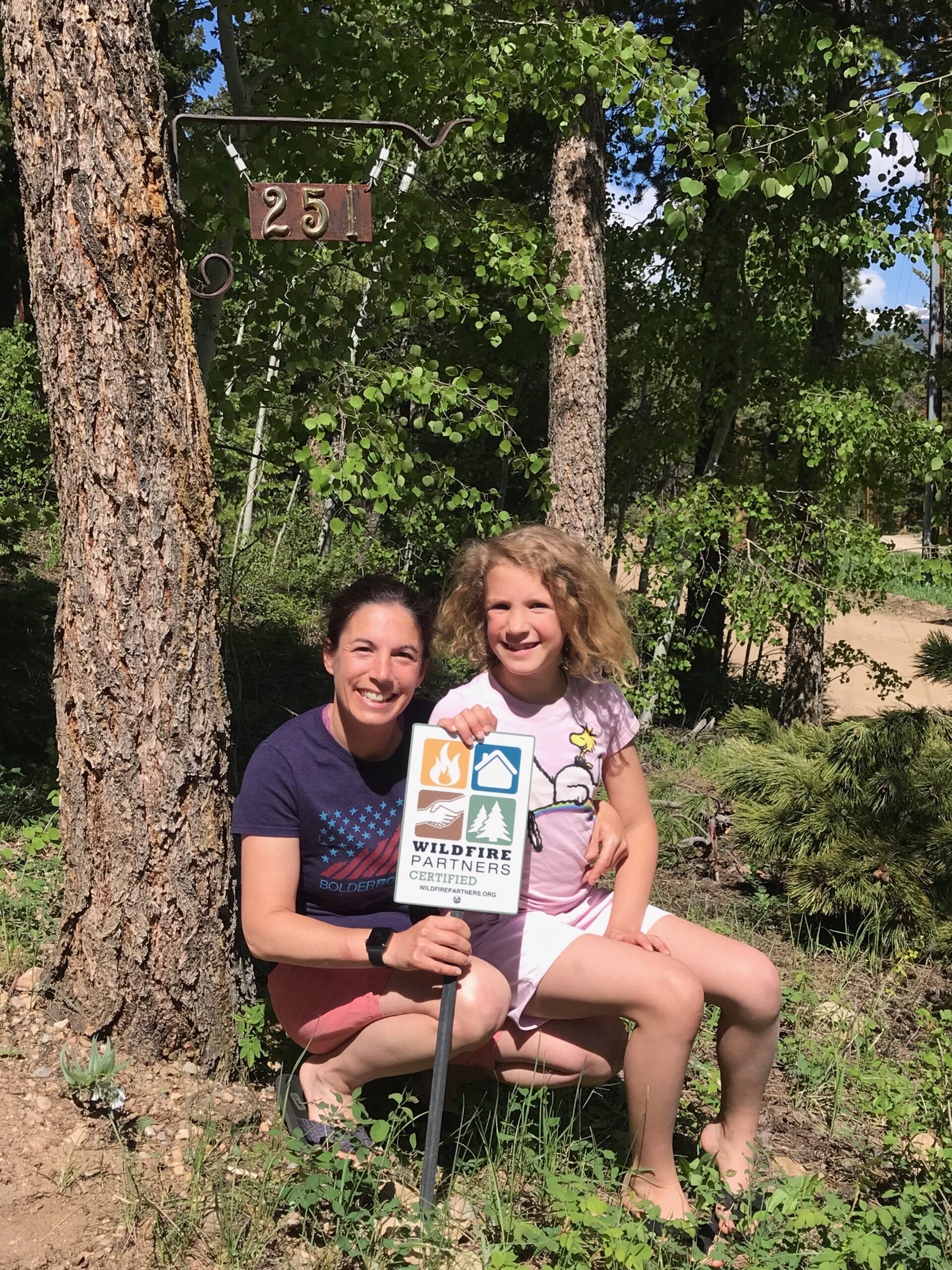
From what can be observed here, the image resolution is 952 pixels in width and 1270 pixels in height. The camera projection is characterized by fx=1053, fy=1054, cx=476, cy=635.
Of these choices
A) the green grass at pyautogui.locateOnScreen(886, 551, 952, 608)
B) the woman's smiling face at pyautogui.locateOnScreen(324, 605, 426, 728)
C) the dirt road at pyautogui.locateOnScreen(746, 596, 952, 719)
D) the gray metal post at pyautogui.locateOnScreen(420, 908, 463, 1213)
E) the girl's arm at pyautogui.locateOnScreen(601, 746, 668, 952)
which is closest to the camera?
the gray metal post at pyautogui.locateOnScreen(420, 908, 463, 1213)

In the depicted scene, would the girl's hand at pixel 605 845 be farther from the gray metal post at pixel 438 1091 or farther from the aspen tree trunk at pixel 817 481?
the aspen tree trunk at pixel 817 481

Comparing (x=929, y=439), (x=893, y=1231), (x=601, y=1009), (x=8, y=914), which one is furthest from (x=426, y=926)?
(x=929, y=439)

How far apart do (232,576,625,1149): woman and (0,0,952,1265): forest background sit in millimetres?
346

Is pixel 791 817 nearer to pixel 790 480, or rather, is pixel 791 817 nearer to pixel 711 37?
pixel 790 480

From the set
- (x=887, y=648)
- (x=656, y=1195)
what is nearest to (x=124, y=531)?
(x=656, y=1195)

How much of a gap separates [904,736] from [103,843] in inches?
130

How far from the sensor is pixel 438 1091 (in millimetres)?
2049

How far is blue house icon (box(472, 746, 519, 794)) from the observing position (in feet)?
7.13

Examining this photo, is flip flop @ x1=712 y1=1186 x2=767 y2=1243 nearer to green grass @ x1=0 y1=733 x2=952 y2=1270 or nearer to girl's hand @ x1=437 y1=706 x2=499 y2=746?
green grass @ x1=0 y1=733 x2=952 y2=1270

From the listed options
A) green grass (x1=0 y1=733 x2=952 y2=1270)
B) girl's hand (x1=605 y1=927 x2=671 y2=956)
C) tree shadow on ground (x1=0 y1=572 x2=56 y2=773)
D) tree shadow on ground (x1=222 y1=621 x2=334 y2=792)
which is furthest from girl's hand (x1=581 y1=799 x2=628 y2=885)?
tree shadow on ground (x1=0 y1=572 x2=56 y2=773)

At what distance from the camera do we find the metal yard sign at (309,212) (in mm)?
2906

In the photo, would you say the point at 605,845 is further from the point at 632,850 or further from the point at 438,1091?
the point at 438,1091

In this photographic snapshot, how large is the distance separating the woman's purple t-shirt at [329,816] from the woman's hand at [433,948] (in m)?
0.22

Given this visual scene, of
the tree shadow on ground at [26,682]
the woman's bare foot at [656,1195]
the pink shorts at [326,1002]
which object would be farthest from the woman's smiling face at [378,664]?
the tree shadow on ground at [26,682]
